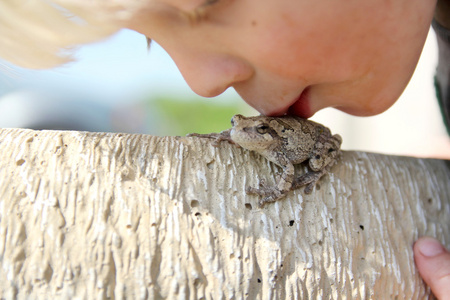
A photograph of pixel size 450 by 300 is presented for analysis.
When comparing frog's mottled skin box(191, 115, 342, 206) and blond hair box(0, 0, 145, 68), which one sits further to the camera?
frog's mottled skin box(191, 115, 342, 206)

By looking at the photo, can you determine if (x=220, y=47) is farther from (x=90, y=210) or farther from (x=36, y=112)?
(x=36, y=112)

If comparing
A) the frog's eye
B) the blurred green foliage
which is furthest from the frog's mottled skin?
the blurred green foliage

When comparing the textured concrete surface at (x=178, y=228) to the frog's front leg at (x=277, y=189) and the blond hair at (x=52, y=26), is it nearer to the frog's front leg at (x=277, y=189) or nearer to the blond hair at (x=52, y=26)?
the frog's front leg at (x=277, y=189)

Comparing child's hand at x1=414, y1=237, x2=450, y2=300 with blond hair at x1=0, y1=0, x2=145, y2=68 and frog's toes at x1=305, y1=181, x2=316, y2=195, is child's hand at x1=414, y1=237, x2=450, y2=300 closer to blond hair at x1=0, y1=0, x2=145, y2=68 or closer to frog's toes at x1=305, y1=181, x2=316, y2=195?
frog's toes at x1=305, y1=181, x2=316, y2=195

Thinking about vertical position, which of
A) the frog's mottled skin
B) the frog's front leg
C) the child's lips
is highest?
the child's lips

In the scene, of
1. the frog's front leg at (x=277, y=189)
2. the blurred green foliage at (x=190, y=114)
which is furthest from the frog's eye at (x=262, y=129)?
the blurred green foliage at (x=190, y=114)

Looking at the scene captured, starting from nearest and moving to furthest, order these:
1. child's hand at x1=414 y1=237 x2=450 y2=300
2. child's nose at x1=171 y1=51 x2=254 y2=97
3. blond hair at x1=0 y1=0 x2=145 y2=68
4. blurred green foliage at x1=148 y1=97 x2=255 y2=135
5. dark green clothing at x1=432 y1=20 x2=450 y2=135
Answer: blond hair at x1=0 y1=0 x2=145 y2=68
child's nose at x1=171 y1=51 x2=254 y2=97
child's hand at x1=414 y1=237 x2=450 y2=300
dark green clothing at x1=432 y1=20 x2=450 y2=135
blurred green foliage at x1=148 y1=97 x2=255 y2=135

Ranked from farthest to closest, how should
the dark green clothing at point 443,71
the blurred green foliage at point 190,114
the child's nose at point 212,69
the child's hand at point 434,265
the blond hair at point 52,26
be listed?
1. the blurred green foliage at point 190,114
2. the dark green clothing at point 443,71
3. the child's hand at point 434,265
4. the child's nose at point 212,69
5. the blond hair at point 52,26
